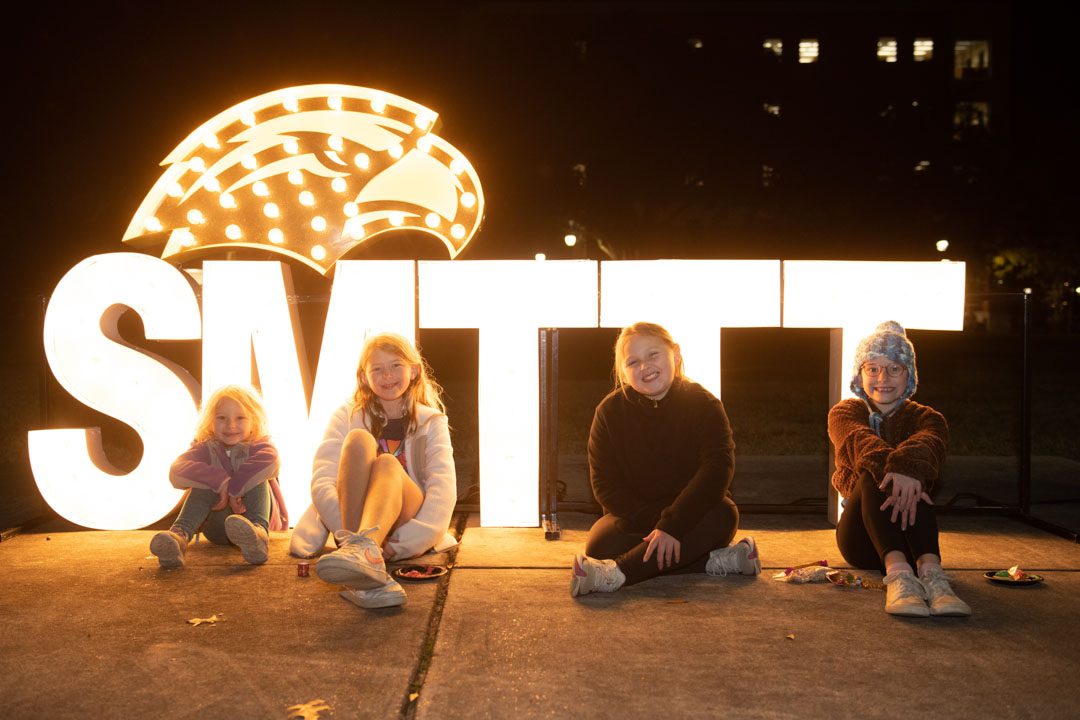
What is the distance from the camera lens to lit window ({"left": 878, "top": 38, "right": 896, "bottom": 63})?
161 ft

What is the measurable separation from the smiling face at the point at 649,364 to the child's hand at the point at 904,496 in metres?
1.08

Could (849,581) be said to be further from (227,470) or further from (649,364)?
(227,470)

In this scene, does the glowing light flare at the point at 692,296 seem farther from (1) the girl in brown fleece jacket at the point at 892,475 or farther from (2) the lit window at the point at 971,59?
(2) the lit window at the point at 971,59

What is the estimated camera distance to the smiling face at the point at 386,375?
4.75m

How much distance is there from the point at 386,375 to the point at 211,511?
1.21 metres

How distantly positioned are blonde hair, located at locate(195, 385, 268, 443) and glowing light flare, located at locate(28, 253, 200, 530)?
23cm

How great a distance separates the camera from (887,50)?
49750 millimetres

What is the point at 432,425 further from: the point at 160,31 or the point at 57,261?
the point at 57,261

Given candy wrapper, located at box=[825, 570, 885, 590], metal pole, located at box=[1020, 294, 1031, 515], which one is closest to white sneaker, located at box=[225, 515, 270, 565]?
candy wrapper, located at box=[825, 570, 885, 590]

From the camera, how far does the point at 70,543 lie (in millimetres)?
5059

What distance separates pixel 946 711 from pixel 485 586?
79.2 inches

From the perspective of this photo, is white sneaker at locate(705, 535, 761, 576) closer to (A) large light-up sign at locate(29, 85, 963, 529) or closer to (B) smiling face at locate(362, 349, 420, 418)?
(A) large light-up sign at locate(29, 85, 963, 529)

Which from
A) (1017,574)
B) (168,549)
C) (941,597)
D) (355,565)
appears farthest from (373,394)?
(1017,574)

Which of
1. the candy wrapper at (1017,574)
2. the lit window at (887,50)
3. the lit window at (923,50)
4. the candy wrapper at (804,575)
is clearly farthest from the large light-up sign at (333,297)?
the lit window at (923,50)
